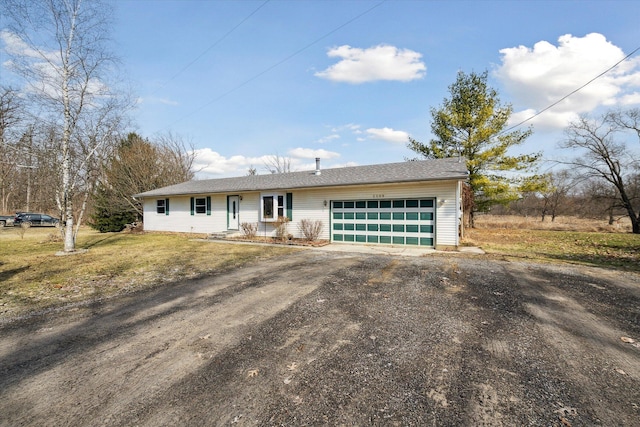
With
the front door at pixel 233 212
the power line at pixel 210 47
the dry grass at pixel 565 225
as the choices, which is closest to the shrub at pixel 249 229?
the front door at pixel 233 212

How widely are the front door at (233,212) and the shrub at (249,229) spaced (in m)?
0.85

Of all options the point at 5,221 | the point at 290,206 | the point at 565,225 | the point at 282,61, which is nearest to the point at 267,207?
the point at 290,206

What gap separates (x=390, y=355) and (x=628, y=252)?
42.3ft

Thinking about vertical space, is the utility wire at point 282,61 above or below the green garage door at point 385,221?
above

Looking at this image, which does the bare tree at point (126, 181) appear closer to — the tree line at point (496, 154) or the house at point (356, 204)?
the house at point (356, 204)

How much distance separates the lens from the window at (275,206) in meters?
14.0

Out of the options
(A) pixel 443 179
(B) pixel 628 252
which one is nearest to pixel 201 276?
(A) pixel 443 179

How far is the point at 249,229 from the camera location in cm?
1476

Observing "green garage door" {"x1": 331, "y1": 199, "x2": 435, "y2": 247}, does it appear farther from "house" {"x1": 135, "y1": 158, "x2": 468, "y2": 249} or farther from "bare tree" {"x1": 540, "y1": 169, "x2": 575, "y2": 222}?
"bare tree" {"x1": 540, "y1": 169, "x2": 575, "y2": 222}

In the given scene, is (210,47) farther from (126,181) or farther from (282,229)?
(126,181)

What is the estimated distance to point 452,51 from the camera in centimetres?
1077

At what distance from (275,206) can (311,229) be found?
2257 millimetres

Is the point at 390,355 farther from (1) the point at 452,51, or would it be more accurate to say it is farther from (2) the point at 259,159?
(2) the point at 259,159

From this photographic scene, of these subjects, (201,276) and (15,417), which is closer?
(15,417)
